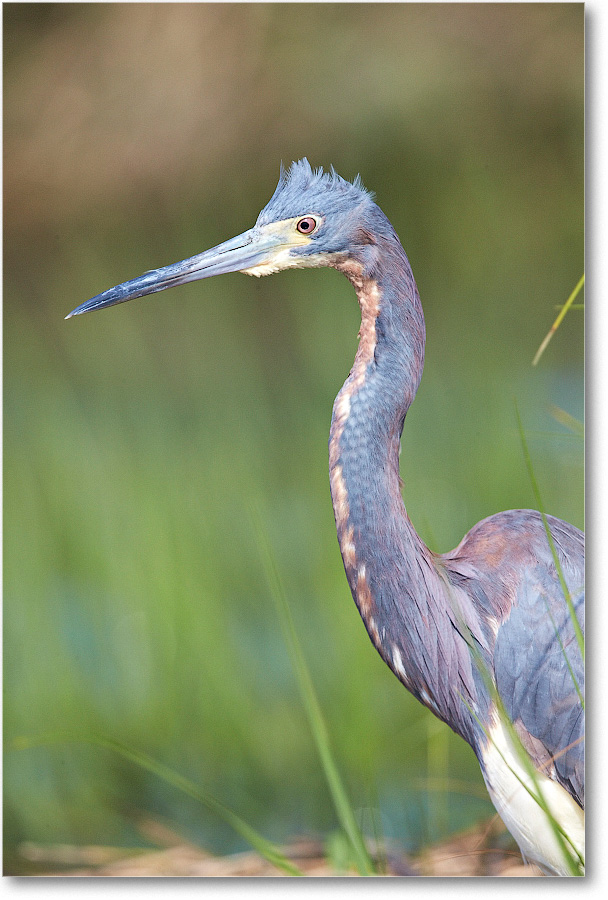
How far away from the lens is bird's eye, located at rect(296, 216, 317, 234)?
47.6 inches

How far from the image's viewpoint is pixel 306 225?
1.21 m

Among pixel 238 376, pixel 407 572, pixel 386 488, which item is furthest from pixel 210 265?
pixel 238 376

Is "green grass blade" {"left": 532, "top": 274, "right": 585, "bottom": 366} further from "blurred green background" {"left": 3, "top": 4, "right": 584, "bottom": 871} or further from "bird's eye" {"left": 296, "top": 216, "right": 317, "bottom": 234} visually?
"bird's eye" {"left": 296, "top": 216, "right": 317, "bottom": 234}

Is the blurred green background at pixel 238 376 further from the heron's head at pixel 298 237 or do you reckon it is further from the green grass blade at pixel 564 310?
the heron's head at pixel 298 237

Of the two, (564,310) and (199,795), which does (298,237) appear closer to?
(564,310)

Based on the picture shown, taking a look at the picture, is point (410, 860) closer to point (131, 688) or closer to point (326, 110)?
point (131, 688)

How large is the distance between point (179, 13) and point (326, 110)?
32 centimetres

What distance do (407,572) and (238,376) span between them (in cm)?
89

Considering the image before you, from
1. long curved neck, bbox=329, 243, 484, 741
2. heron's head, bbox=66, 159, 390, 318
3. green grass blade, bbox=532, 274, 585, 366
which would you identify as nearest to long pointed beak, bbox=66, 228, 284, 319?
heron's head, bbox=66, 159, 390, 318

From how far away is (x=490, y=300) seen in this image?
1736 millimetres

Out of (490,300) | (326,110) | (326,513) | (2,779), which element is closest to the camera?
(2,779)

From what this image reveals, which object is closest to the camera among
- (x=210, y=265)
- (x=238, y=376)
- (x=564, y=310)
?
(x=564, y=310)

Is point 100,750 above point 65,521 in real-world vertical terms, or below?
below

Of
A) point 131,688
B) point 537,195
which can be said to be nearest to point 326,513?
point 131,688
